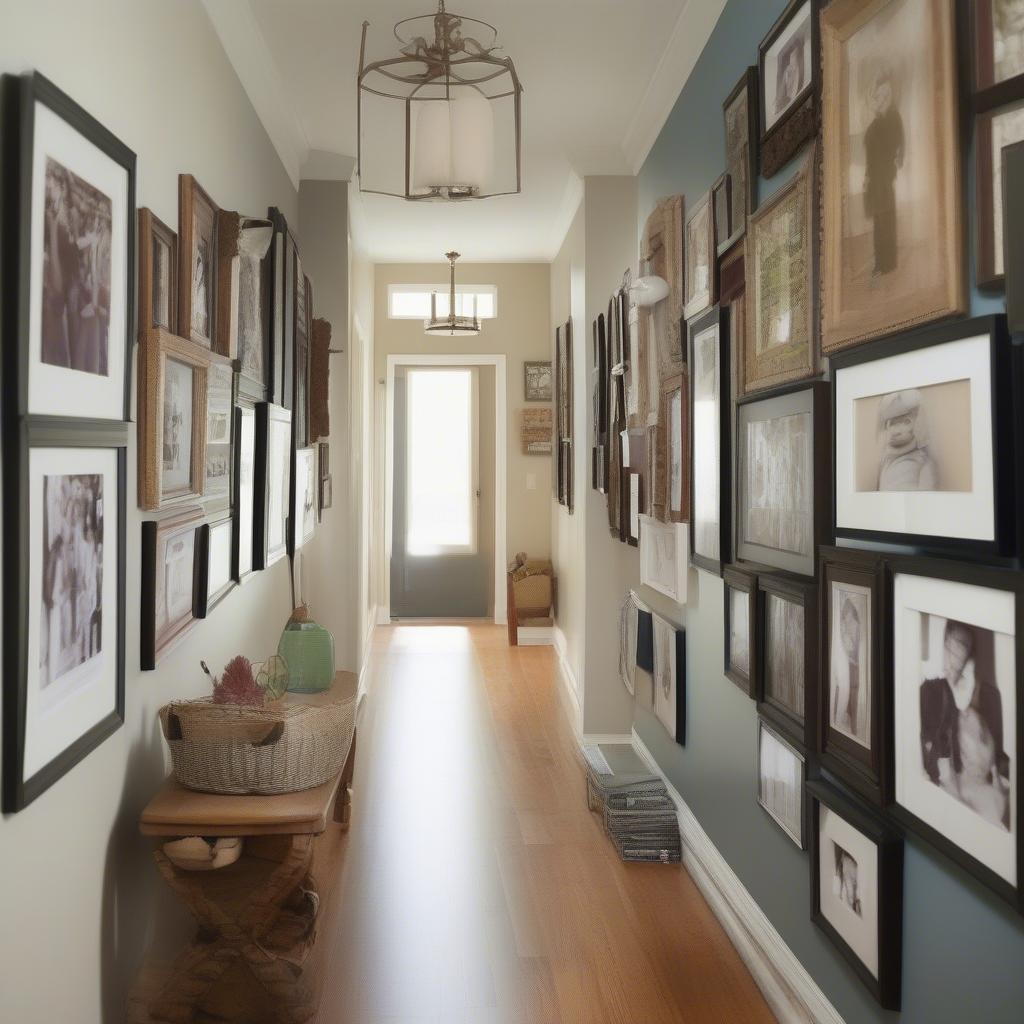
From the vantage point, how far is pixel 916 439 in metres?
1.59

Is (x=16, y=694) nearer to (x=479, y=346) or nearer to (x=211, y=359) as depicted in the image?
(x=211, y=359)

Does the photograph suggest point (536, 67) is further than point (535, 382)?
No

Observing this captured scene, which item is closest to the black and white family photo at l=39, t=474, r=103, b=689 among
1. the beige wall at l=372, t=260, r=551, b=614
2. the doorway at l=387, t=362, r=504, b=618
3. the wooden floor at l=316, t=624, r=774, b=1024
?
the wooden floor at l=316, t=624, r=774, b=1024

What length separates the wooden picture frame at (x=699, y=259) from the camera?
2887mm

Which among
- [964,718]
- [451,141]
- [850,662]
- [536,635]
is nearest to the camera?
[964,718]

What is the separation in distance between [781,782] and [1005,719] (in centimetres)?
105

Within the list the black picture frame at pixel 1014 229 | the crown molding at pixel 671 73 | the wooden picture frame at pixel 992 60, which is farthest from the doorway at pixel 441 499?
the black picture frame at pixel 1014 229

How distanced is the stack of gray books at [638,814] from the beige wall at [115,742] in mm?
1454

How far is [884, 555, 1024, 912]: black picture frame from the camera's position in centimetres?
128

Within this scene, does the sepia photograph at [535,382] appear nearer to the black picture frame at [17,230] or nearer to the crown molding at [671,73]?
the crown molding at [671,73]

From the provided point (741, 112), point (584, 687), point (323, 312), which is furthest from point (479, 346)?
point (741, 112)

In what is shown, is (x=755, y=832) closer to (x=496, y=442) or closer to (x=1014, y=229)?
(x=1014, y=229)

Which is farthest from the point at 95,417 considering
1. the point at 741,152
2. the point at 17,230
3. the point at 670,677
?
the point at 670,677

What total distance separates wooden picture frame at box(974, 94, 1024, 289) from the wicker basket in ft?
5.34
